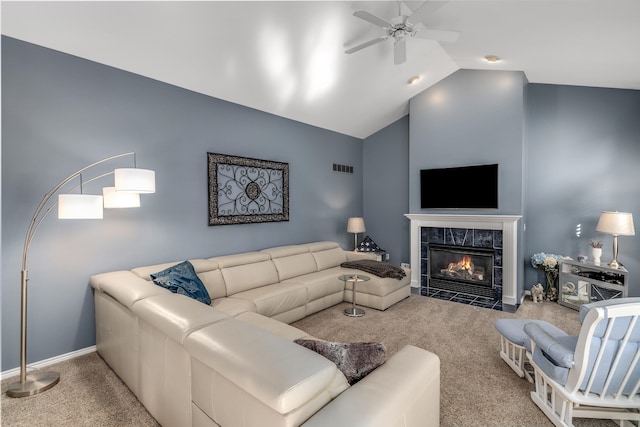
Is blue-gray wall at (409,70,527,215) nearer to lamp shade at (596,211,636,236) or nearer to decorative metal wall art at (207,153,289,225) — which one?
lamp shade at (596,211,636,236)

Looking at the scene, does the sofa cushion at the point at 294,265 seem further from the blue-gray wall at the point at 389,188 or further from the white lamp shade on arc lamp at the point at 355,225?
the blue-gray wall at the point at 389,188

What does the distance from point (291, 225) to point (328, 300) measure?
1376mm

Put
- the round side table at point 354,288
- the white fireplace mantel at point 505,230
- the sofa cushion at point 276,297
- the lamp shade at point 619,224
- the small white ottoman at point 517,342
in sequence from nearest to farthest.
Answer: the small white ottoman at point 517,342 → the sofa cushion at point 276,297 → the lamp shade at point 619,224 → the round side table at point 354,288 → the white fireplace mantel at point 505,230

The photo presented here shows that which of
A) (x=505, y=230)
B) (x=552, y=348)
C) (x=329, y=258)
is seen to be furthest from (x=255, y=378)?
(x=505, y=230)

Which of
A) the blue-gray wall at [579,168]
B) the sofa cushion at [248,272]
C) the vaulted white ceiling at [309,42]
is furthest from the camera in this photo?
the blue-gray wall at [579,168]

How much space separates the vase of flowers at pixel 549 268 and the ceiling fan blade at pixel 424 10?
12.3 ft

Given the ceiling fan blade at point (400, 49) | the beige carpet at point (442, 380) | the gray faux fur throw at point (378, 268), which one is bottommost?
the beige carpet at point (442, 380)

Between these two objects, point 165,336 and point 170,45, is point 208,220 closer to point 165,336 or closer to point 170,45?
point 170,45

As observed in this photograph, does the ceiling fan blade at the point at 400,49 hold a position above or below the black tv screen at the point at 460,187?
above

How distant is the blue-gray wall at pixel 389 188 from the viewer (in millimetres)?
5773

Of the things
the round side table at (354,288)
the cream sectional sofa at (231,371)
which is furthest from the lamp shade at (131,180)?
the round side table at (354,288)

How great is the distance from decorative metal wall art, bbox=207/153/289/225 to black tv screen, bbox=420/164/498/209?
236 cm

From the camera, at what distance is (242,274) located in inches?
144

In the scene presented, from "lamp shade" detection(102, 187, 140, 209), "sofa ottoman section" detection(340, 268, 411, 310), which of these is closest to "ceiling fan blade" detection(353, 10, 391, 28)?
"lamp shade" detection(102, 187, 140, 209)
